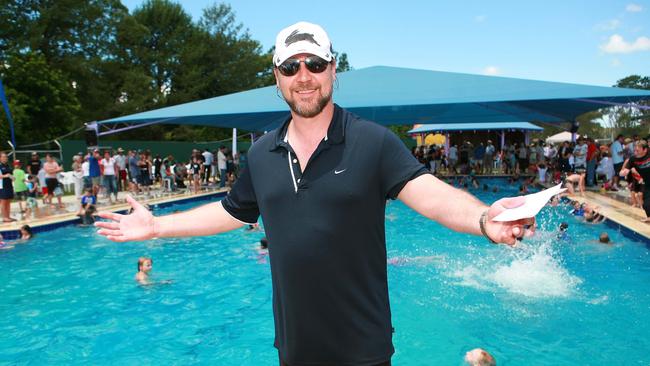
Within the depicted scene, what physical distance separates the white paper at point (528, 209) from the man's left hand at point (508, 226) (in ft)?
0.07

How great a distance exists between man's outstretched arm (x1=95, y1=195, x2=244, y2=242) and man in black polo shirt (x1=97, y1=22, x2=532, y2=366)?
0.38m

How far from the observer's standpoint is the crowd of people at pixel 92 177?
1301 cm

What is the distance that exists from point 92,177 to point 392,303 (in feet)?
40.7

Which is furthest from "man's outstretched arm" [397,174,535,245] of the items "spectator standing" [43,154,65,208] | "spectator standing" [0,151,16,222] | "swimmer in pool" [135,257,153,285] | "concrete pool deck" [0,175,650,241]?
"spectator standing" [43,154,65,208]

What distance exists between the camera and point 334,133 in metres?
1.80

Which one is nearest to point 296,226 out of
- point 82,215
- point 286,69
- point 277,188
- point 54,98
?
point 277,188

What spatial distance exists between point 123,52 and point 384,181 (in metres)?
40.3

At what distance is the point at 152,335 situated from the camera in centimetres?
615

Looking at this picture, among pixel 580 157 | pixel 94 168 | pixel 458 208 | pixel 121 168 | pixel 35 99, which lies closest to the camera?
pixel 458 208

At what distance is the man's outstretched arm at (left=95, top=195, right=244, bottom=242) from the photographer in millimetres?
2100

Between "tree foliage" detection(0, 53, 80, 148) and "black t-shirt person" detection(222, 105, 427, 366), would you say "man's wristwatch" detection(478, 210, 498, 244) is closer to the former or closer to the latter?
"black t-shirt person" detection(222, 105, 427, 366)

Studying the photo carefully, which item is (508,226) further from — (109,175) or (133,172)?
(133,172)

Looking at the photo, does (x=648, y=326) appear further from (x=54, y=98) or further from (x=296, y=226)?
(x=54, y=98)

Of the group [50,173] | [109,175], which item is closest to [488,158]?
[109,175]
